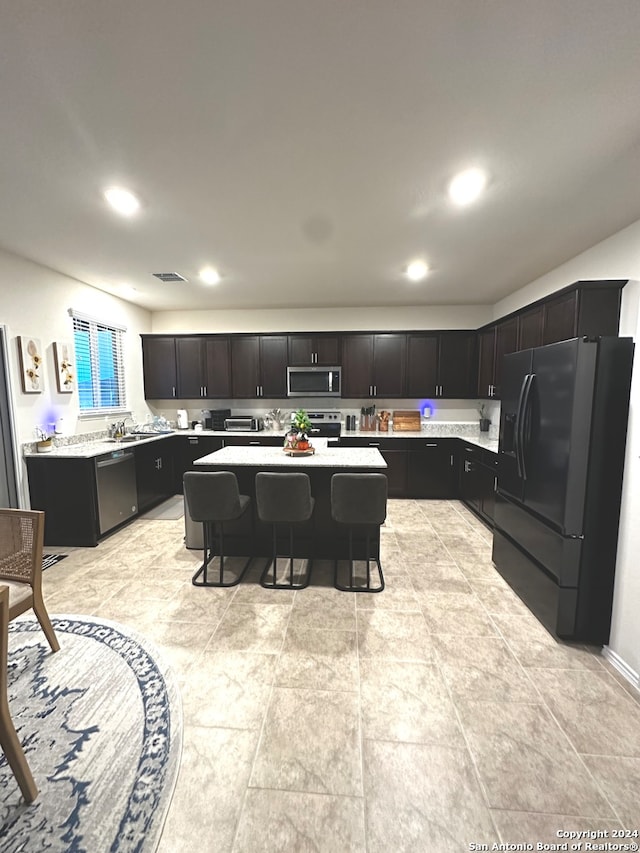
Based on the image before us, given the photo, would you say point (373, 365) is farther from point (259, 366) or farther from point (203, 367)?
point (203, 367)

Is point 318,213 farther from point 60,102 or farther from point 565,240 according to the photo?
point 565,240

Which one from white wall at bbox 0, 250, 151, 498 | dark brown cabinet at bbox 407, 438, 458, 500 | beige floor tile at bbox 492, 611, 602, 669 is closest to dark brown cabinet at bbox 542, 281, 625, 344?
beige floor tile at bbox 492, 611, 602, 669

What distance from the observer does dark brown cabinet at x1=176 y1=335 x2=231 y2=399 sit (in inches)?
206

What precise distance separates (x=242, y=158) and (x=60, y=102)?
79 centimetres

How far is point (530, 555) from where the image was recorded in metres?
2.41

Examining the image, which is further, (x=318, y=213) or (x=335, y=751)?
(x=318, y=213)

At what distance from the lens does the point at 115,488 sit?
3688 mm

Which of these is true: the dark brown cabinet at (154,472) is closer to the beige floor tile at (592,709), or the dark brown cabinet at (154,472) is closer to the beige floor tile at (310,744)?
the beige floor tile at (310,744)

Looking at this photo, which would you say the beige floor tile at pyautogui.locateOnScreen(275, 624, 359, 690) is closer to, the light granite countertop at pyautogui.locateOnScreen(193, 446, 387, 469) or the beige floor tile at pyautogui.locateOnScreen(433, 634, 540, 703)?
the beige floor tile at pyautogui.locateOnScreen(433, 634, 540, 703)

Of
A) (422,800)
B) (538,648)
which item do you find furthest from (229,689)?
(538,648)

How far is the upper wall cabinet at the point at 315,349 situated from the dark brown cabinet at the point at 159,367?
1.92 m

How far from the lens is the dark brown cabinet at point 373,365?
5.02 m

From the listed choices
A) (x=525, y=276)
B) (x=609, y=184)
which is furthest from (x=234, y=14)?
(x=525, y=276)

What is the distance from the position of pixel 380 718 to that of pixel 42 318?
175 inches
